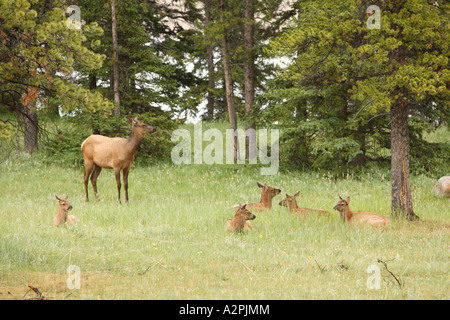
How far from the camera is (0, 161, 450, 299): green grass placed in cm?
716

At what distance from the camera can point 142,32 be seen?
22.5 meters

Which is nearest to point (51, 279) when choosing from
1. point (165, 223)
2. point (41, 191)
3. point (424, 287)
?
point (165, 223)

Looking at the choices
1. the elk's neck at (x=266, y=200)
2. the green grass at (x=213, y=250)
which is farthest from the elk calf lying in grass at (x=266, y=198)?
the green grass at (x=213, y=250)

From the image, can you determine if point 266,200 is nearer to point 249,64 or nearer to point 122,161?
point 122,161

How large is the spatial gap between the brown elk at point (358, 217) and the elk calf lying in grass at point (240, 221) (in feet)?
6.56

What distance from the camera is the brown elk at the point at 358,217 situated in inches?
445

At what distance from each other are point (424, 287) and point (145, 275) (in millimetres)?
4099

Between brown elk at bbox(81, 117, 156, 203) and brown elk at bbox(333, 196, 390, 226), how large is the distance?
22.0 feet

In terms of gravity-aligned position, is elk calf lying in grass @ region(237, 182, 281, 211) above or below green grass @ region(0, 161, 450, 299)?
above

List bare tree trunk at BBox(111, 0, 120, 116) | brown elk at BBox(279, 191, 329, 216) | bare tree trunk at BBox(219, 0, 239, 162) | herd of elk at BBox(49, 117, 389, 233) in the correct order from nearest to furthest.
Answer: herd of elk at BBox(49, 117, 389, 233), brown elk at BBox(279, 191, 329, 216), bare tree trunk at BBox(111, 0, 120, 116), bare tree trunk at BBox(219, 0, 239, 162)

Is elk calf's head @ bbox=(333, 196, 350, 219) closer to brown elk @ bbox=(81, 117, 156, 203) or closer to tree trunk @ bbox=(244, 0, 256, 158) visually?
brown elk @ bbox=(81, 117, 156, 203)

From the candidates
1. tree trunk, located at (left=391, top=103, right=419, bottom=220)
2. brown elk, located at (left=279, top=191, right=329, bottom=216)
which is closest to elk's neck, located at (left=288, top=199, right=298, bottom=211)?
brown elk, located at (left=279, top=191, right=329, bottom=216)

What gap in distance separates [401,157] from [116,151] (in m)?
8.55

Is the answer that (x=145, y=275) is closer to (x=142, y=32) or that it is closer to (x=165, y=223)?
(x=165, y=223)
